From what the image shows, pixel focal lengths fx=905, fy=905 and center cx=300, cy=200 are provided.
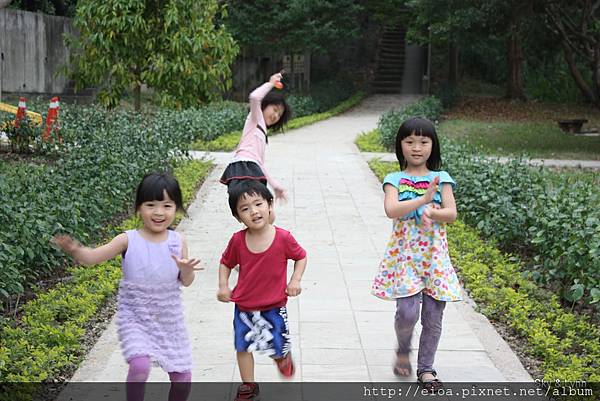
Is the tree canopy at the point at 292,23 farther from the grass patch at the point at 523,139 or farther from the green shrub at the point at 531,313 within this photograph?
the green shrub at the point at 531,313

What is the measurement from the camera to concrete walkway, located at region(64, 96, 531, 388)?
4977 millimetres

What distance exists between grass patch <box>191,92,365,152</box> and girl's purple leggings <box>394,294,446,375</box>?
11297 millimetres

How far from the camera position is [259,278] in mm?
4297

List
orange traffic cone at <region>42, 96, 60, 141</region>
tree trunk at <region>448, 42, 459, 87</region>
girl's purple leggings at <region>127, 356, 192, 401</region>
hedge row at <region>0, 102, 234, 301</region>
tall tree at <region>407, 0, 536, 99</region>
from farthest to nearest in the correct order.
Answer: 1. tree trunk at <region>448, 42, 459, 87</region>
2. tall tree at <region>407, 0, 536, 99</region>
3. orange traffic cone at <region>42, 96, 60, 141</region>
4. hedge row at <region>0, 102, 234, 301</region>
5. girl's purple leggings at <region>127, 356, 192, 401</region>

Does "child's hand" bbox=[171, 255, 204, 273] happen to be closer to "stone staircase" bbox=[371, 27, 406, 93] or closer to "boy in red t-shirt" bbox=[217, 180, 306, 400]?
"boy in red t-shirt" bbox=[217, 180, 306, 400]

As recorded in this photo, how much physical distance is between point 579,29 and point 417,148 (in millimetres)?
20098

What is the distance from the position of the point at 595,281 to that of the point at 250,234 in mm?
2530

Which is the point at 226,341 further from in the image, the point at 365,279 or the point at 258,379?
the point at 365,279

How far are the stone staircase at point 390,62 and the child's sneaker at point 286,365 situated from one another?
29131mm

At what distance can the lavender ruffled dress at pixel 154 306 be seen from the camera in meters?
3.97

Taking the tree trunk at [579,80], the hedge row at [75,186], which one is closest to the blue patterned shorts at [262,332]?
the hedge row at [75,186]

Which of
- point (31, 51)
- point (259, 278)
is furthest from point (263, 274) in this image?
point (31, 51)

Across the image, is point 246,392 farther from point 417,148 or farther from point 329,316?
point 329,316

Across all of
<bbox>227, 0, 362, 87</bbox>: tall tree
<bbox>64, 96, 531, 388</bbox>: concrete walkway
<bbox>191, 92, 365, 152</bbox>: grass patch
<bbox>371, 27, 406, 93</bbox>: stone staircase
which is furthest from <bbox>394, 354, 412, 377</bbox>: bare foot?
<bbox>371, 27, 406, 93</bbox>: stone staircase
